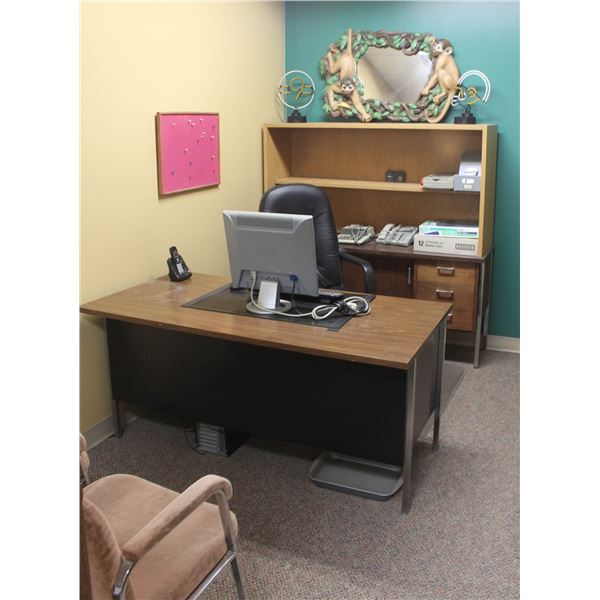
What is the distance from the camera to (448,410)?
11.8ft

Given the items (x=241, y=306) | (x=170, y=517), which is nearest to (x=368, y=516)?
(x=241, y=306)

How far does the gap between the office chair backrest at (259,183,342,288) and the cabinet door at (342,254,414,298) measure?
0.66 m

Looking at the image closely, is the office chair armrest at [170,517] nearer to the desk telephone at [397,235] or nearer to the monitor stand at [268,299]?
the monitor stand at [268,299]

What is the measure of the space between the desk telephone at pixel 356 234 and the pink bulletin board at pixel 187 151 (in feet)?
3.09

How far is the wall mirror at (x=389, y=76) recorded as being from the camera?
4.15 m

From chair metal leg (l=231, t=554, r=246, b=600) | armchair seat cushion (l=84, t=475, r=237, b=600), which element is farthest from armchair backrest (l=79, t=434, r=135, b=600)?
chair metal leg (l=231, t=554, r=246, b=600)

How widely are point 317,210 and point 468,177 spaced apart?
1.06 metres

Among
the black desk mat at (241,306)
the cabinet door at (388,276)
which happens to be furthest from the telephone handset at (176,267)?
the cabinet door at (388,276)

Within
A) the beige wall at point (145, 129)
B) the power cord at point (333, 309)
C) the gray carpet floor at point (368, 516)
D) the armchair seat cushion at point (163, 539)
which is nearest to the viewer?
the armchair seat cushion at point (163, 539)

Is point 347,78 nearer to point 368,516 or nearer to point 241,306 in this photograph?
point 241,306

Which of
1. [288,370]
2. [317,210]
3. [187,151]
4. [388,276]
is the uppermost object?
[187,151]

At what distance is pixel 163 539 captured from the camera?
6.08ft
